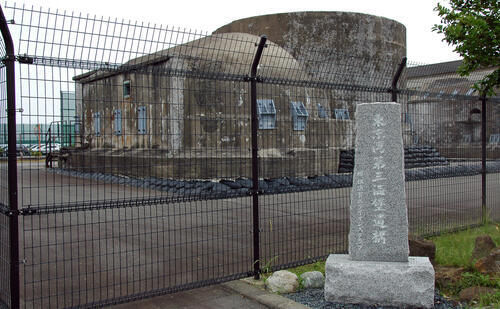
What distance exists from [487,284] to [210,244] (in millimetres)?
3994

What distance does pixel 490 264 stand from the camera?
509 centimetres

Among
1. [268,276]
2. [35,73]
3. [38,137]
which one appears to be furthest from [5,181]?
[268,276]

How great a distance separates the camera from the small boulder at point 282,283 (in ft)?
16.3

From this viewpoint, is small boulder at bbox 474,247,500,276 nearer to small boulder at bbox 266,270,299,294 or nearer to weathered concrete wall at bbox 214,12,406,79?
small boulder at bbox 266,270,299,294

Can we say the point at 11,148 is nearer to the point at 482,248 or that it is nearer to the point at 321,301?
the point at 321,301

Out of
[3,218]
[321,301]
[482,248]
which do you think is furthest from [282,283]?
[3,218]

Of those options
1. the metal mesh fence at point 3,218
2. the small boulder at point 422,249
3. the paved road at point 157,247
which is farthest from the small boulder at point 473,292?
the metal mesh fence at point 3,218

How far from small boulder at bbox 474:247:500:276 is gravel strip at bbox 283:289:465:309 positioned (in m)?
0.66

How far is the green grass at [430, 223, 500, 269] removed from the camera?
572 cm

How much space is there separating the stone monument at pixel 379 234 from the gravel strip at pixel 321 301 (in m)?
0.06

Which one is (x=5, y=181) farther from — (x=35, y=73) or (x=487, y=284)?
(x=487, y=284)

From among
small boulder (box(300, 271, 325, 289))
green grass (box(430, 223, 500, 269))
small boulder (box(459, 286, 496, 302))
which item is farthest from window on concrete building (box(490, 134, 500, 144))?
small boulder (box(300, 271, 325, 289))

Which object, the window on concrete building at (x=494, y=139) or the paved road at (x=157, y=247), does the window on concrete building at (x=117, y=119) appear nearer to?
the paved road at (x=157, y=247)

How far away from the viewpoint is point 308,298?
4.78 m
